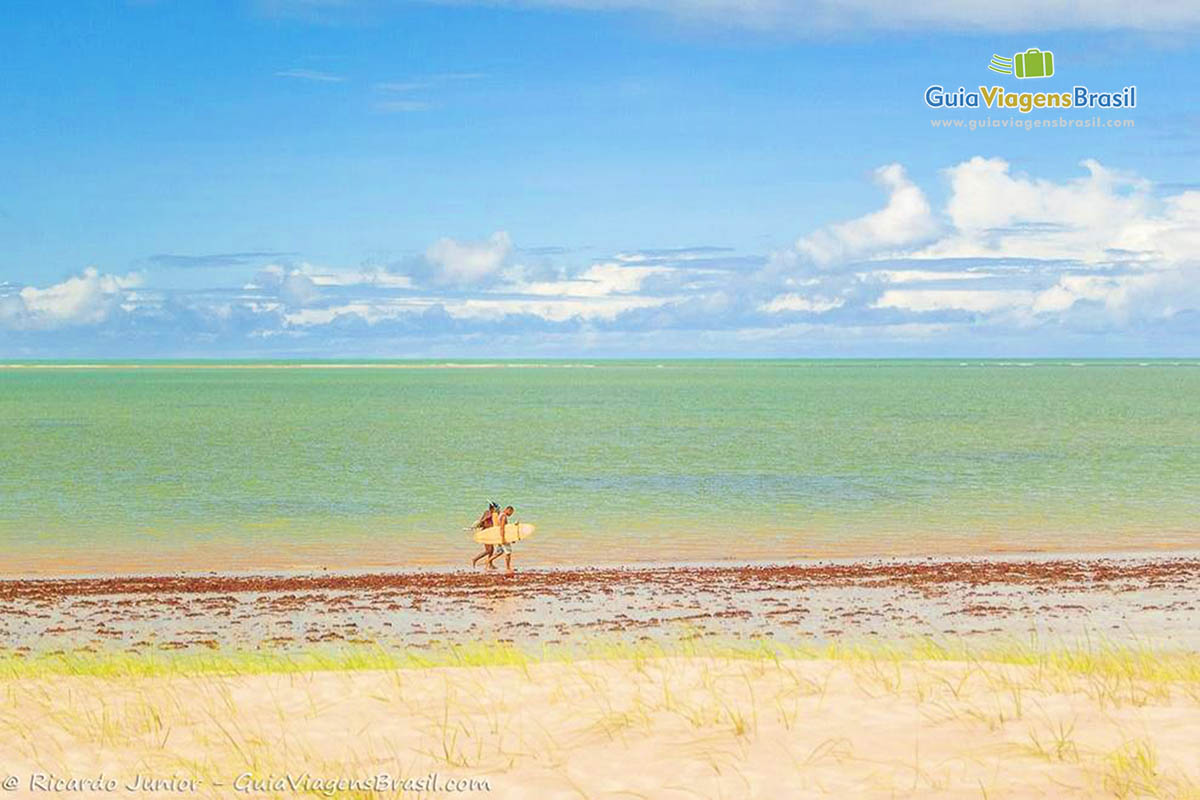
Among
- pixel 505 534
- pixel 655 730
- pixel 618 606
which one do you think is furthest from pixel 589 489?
pixel 655 730

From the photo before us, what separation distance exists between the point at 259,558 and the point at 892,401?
98.8m

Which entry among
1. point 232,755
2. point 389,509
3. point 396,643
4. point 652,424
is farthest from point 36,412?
point 232,755

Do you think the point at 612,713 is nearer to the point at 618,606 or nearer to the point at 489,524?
the point at 618,606

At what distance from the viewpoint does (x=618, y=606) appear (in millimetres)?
20734

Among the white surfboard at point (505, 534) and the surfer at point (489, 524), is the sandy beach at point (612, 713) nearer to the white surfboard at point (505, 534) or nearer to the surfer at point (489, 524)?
the white surfboard at point (505, 534)

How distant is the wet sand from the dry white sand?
19.9 ft

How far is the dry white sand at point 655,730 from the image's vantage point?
839 cm

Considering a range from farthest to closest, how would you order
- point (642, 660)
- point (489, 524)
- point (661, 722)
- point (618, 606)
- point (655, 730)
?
point (489, 524) → point (618, 606) → point (642, 660) → point (661, 722) → point (655, 730)

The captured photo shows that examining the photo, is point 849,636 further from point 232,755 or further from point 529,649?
point 232,755

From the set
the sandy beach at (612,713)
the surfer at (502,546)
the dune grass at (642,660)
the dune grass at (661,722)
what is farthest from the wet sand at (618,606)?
the dune grass at (661,722)

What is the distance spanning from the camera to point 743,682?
11250mm

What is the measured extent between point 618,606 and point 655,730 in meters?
11.1

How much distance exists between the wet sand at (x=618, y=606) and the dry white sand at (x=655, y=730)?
19.9ft

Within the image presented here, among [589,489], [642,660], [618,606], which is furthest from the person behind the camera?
[589,489]
